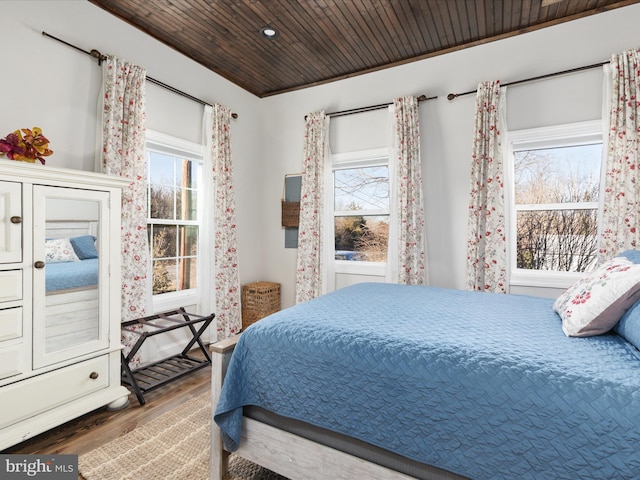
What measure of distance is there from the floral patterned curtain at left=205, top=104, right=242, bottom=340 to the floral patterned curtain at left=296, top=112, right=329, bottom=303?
728 millimetres

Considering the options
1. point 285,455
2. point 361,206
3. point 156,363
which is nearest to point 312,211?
point 361,206

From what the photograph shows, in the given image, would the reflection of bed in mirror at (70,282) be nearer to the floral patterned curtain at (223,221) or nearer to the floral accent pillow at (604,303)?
the floral patterned curtain at (223,221)

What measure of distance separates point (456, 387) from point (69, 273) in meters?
2.14

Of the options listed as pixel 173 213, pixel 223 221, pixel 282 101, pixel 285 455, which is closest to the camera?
pixel 285 455

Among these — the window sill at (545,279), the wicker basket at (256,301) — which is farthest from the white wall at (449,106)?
the window sill at (545,279)

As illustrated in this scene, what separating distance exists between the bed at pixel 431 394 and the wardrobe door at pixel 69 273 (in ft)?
3.52

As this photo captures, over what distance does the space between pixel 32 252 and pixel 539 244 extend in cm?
372

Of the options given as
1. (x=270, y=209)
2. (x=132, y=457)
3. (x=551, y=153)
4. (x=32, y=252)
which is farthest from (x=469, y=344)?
(x=270, y=209)

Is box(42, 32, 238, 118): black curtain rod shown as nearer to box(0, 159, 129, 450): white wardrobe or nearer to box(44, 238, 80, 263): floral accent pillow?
box(0, 159, 129, 450): white wardrobe

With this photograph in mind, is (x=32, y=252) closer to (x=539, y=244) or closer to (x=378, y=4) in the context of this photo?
(x=378, y=4)

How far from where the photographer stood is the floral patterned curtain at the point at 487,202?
117 inches

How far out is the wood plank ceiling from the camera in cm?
264

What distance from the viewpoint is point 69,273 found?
2053 millimetres

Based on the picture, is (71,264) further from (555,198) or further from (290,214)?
(555,198)
